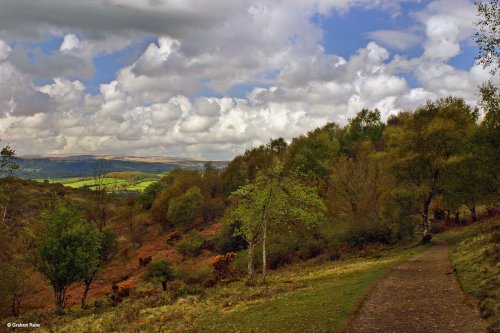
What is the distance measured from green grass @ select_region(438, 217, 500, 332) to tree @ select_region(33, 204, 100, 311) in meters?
40.6

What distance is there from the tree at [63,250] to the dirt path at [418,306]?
3570cm

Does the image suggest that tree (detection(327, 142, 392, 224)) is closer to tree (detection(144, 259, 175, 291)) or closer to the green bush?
tree (detection(144, 259, 175, 291))

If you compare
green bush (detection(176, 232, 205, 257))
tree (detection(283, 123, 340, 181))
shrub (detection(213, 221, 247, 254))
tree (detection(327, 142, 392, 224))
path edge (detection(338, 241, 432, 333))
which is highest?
tree (detection(283, 123, 340, 181))

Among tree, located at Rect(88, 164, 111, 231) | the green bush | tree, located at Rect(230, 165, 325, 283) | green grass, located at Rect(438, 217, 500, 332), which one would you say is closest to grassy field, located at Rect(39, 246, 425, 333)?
tree, located at Rect(230, 165, 325, 283)

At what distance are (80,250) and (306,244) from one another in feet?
106

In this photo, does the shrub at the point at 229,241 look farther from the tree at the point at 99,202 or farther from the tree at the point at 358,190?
the tree at the point at 99,202

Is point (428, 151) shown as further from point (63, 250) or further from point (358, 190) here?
point (63, 250)

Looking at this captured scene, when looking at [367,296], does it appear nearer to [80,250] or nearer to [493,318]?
[493,318]

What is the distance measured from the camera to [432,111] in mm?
53062

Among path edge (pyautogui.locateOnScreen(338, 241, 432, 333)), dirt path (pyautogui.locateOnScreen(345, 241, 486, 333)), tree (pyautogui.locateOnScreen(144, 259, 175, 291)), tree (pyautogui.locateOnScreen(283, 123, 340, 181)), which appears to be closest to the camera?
dirt path (pyautogui.locateOnScreen(345, 241, 486, 333))

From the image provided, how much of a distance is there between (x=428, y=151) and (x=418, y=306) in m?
33.9

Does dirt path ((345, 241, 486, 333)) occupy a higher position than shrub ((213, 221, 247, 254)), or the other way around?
dirt path ((345, 241, 486, 333))

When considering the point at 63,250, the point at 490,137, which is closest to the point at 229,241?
the point at 63,250

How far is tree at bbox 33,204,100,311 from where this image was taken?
1804 inches
